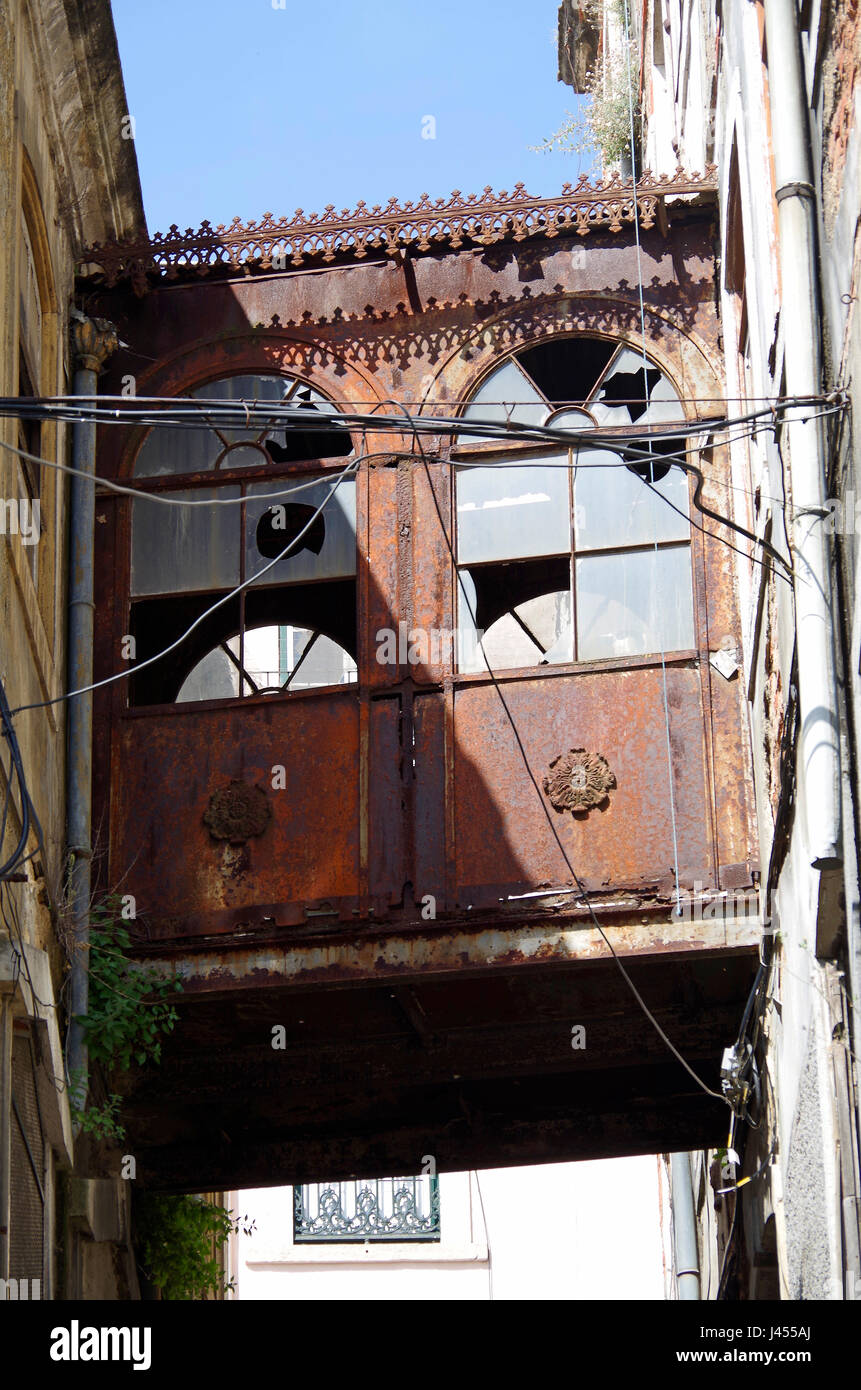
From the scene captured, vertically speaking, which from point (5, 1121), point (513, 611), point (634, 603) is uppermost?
point (513, 611)

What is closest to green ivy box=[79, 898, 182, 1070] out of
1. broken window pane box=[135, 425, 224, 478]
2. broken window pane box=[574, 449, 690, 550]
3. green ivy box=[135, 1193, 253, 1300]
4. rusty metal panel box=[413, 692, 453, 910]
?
rusty metal panel box=[413, 692, 453, 910]

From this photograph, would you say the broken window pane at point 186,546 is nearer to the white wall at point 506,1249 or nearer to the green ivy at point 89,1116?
the green ivy at point 89,1116

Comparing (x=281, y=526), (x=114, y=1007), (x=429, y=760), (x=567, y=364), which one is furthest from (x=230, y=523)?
(x=114, y=1007)

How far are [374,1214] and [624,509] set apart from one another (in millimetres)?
15156

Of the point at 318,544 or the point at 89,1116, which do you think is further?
the point at 318,544

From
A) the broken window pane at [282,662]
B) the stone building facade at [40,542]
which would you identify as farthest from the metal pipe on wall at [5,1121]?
the broken window pane at [282,662]

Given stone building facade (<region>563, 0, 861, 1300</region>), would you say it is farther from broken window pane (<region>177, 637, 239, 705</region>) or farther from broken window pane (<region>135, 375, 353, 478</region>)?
broken window pane (<region>177, 637, 239, 705</region>)

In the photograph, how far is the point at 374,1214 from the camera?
23.4 meters

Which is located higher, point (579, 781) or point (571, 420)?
point (571, 420)

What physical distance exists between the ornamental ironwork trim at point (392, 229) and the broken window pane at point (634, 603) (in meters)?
2.01

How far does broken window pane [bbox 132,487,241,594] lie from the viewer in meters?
10.8

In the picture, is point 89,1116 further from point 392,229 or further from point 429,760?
point 392,229
